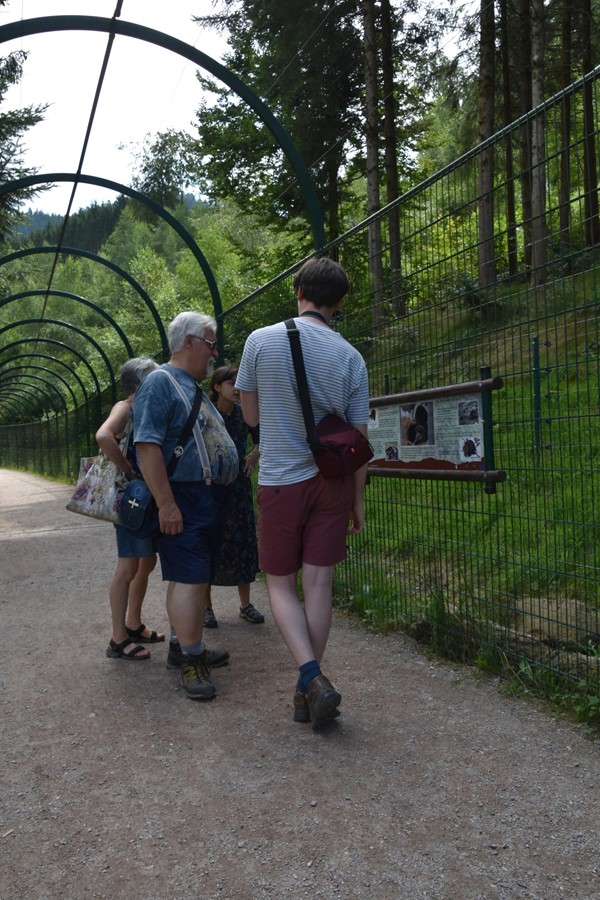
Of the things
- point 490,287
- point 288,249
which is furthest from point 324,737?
point 288,249

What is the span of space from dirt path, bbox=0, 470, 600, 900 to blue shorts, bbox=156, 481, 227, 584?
58 centimetres

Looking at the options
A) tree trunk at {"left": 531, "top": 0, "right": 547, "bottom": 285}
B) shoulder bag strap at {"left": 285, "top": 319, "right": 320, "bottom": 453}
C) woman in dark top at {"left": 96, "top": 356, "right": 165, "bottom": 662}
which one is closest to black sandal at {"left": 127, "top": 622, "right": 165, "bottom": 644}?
woman in dark top at {"left": 96, "top": 356, "right": 165, "bottom": 662}

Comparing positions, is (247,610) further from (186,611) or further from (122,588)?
(186,611)

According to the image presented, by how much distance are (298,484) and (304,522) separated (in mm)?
169

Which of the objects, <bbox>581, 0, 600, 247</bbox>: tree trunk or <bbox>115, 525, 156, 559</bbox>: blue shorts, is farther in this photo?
<bbox>115, 525, 156, 559</bbox>: blue shorts

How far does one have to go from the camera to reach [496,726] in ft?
11.8

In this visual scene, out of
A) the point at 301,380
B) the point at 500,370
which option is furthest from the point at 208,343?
the point at 500,370

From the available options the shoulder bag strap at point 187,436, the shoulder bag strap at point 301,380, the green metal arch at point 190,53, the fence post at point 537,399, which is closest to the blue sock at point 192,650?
the shoulder bag strap at point 187,436

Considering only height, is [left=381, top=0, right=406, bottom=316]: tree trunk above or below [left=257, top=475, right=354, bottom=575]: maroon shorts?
above

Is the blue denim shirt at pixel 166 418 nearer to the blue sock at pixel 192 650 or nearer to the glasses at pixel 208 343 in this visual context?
the glasses at pixel 208 343

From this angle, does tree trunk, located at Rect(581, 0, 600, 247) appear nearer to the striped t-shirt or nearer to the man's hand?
the striped t-shirt

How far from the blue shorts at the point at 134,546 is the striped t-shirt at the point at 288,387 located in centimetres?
117

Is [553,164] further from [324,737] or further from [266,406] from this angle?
[324,737]

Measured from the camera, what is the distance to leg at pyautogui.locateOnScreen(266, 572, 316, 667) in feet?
12.0
